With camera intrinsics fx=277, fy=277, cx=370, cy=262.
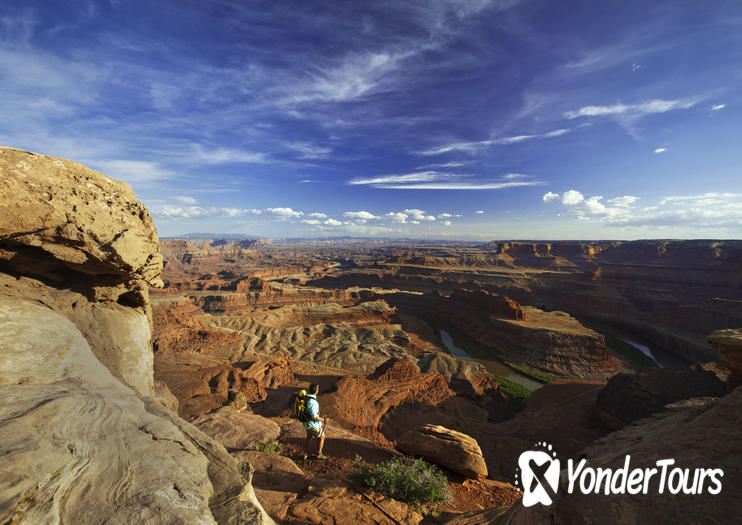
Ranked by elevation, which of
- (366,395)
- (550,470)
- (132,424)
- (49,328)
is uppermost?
(49,328)

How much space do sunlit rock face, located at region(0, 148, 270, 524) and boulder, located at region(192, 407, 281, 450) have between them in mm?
3865

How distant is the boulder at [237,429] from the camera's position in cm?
922

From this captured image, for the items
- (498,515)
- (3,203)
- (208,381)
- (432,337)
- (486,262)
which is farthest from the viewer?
(486,262)

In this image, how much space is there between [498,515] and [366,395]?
44.3ft

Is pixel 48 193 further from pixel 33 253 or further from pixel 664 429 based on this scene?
pixel 664 429

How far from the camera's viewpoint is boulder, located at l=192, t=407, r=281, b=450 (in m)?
9.22

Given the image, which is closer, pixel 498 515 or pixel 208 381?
pixel 498 515

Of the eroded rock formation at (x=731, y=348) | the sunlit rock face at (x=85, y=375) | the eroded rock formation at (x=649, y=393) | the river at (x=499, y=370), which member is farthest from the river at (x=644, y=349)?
the sunlit rock face at (x=85, y=375)

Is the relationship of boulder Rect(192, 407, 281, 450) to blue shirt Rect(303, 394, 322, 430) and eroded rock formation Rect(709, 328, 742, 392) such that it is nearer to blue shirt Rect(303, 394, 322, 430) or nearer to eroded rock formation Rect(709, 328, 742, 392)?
blue shirt Rect(303, 394, 322, 430)

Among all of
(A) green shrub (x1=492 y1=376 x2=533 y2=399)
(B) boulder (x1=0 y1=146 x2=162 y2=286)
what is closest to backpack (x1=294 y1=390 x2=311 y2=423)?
(B) boulder (x1=0 y1=146 x2=162 y2=286)

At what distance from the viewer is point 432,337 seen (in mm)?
43438

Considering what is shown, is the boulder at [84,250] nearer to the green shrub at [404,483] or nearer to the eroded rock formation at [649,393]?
the green shrub at [404,483]

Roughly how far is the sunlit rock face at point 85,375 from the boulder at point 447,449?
683cm

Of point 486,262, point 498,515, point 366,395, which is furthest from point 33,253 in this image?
point 486,262
